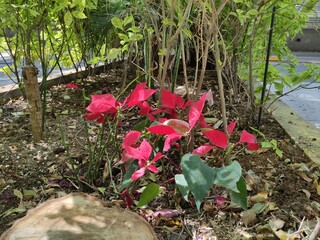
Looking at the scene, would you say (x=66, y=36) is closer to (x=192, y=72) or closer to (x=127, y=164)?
(x=192, y=72)

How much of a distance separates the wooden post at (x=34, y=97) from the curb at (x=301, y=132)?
4.06 feet

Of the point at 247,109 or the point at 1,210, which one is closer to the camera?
the point at 1,210

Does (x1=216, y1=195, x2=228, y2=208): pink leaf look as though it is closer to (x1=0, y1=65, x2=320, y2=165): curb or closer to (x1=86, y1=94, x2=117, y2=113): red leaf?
(x1=86, y1=94, x2=117, y2=113): red leaf

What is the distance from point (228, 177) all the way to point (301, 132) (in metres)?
1.24

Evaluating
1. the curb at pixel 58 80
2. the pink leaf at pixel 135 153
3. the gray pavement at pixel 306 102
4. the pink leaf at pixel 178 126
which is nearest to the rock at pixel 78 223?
the pink leaf at pixel 135 153

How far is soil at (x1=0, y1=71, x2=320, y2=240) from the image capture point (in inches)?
48.3

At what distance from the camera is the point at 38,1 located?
6.28ft

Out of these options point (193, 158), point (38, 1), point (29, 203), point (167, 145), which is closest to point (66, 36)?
point (38, 1)

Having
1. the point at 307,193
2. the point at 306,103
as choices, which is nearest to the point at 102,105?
the point at 307,193

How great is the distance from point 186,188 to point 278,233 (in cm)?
40

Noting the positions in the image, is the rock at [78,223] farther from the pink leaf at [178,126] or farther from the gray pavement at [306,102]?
the gray pavement at [306,102]

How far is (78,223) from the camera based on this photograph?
1022 mm

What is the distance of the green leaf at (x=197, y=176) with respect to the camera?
0.93m

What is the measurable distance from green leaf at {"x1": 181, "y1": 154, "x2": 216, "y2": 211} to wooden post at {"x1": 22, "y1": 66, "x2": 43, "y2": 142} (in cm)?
89
